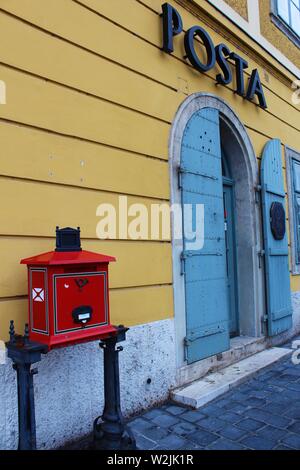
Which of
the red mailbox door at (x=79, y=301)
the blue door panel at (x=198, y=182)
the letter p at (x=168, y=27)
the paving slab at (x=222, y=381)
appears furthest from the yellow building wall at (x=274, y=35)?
the red mailbox door at (x=79, y=301)

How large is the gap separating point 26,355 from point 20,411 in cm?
33

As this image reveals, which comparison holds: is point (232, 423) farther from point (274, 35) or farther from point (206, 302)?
point (274, 35)

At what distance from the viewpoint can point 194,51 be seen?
4.16 meters

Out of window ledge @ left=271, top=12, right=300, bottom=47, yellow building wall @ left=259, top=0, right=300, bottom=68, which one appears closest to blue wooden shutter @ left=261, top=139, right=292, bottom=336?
yellow building wall @ left=259, top=0, right=300, bottom=68

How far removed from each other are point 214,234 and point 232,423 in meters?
1.89

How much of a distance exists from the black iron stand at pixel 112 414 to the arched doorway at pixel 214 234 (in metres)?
1.18

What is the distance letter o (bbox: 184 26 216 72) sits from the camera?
4090mm

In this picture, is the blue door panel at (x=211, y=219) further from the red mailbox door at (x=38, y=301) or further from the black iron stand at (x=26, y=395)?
the black iron stand at (x=26, y=395)

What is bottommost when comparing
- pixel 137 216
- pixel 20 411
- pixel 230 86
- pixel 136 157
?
pixel 20 411

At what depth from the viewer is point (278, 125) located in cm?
600

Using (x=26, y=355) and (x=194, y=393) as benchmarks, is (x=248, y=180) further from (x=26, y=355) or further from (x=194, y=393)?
(x=26, y=355)

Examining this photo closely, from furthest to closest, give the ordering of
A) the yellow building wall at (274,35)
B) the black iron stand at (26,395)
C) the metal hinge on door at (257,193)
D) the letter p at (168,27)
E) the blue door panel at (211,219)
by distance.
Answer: the yellow building wall at (274,35), the metal hinge on door at (257,193), the blue door panel at (211,219), the letter p at (168,27), the black iron stand at (26,395)

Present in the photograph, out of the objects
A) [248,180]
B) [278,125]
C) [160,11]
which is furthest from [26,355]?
[278,125]

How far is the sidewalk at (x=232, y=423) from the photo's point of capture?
277cm
